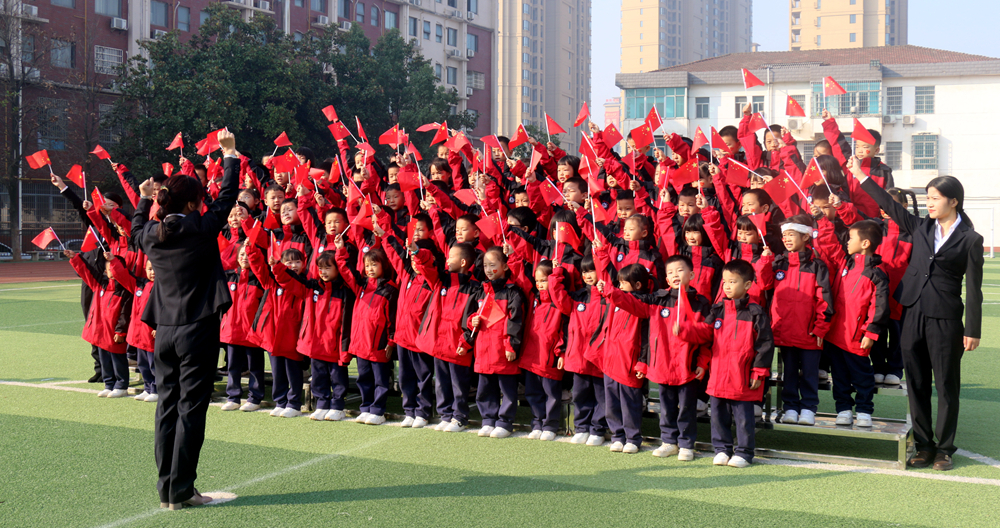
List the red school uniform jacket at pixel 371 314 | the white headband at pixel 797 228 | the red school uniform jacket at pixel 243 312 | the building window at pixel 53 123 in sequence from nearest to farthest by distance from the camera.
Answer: the white headband at pixel 797 228, the red school uniform jacket at pixel 371 314, the red school uniform jacket at pixel 243 312, the building window at pixel 53 123

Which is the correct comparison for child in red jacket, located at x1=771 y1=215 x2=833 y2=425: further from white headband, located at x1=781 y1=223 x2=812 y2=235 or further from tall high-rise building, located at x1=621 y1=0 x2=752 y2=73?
tall high-rise building, located at x1=621 y1=0 x2=752 y2=73

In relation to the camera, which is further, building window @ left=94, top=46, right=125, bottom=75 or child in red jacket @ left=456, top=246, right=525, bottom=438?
building window @ left=94, top=46, right=125, bottom=75

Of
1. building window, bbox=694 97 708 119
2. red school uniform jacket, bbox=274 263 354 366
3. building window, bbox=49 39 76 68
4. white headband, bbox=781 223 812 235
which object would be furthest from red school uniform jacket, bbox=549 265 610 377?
building window, bbox=694 97 708 119

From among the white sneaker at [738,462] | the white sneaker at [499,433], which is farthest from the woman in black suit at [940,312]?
the white sneaker at [499,433]

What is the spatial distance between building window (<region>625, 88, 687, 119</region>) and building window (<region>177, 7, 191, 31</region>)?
25.0 meters

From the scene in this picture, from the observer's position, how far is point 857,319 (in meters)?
5.70

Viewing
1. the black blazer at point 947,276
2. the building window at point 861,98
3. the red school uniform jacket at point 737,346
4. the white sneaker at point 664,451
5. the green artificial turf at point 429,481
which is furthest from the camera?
the building window at point 861,98

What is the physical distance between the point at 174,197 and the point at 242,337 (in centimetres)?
272

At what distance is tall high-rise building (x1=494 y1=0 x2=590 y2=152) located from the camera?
295ft

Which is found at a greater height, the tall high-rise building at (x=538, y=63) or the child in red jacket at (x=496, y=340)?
the tall high-rise building at (x=538, y=63)

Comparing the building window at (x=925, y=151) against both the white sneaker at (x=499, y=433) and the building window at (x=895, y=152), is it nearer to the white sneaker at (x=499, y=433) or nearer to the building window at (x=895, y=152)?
the building window at (x=895, y=152)

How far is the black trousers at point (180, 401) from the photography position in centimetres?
446

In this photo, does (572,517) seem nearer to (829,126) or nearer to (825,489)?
(825,489)

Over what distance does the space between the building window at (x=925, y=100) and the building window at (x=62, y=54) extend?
4173 centimetres
